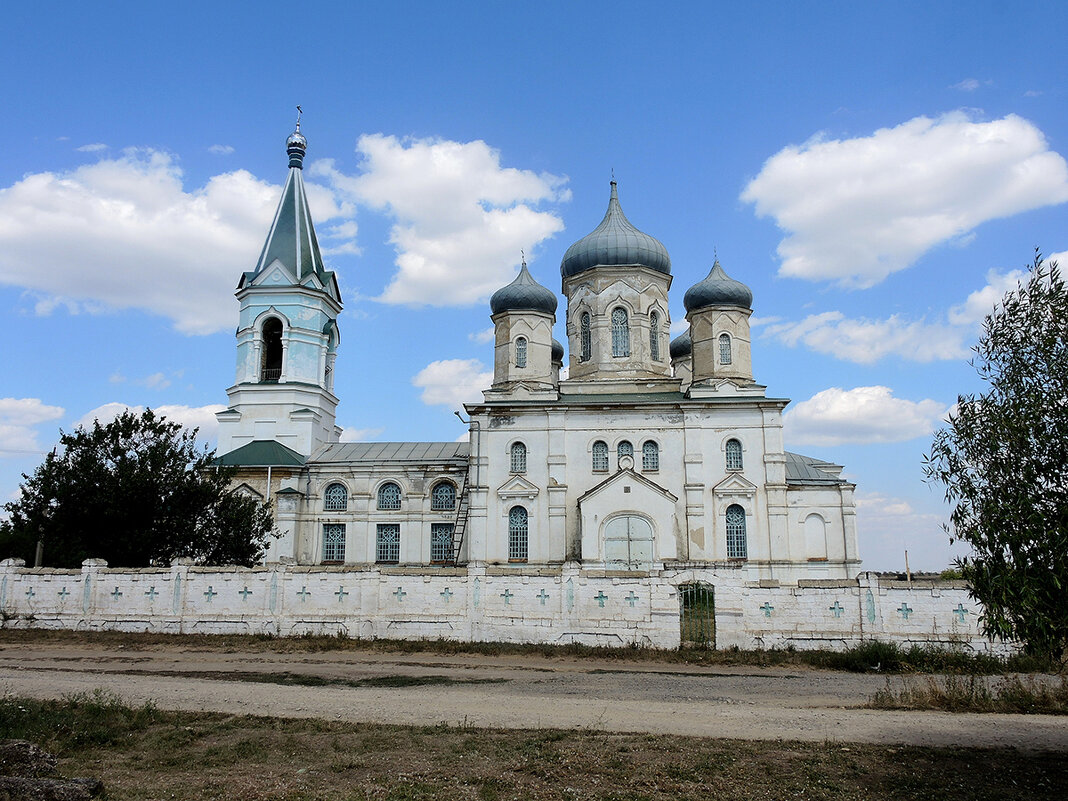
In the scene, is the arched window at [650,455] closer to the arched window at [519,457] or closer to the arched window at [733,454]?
the arched window at [733,454]

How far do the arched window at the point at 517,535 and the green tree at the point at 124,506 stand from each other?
8.82 metres

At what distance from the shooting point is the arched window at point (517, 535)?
2739cm

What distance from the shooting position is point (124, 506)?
68.9ft

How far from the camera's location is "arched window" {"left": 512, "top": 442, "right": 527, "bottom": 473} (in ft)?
92.4

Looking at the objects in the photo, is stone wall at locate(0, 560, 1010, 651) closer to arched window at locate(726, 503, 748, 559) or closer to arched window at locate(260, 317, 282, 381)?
arched window at locate(726, 503, 748, 559)

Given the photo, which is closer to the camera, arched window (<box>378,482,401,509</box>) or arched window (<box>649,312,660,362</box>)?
arched window (<box>649,312,660,362</box>)

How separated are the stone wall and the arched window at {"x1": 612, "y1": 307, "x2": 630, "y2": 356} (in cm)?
1562

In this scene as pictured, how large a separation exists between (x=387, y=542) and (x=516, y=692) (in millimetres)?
21119

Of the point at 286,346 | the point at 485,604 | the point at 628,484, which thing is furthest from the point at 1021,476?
the point at 286,346

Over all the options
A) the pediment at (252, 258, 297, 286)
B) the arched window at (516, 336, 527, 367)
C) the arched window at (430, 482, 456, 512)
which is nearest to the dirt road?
the arched window at (516, 336, 527, 367)

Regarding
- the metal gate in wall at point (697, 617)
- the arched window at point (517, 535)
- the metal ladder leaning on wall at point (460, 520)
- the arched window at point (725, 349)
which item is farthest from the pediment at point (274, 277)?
the metal gate in wall at point (697, 617)

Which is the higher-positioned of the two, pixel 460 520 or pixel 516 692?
pixel 460 520

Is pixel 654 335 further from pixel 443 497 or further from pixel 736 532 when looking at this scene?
pixel 443 497

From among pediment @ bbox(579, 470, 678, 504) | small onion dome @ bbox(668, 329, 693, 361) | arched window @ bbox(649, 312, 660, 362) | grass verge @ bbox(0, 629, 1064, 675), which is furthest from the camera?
small onion dome @ bbox(668, 329, 693, 361)
